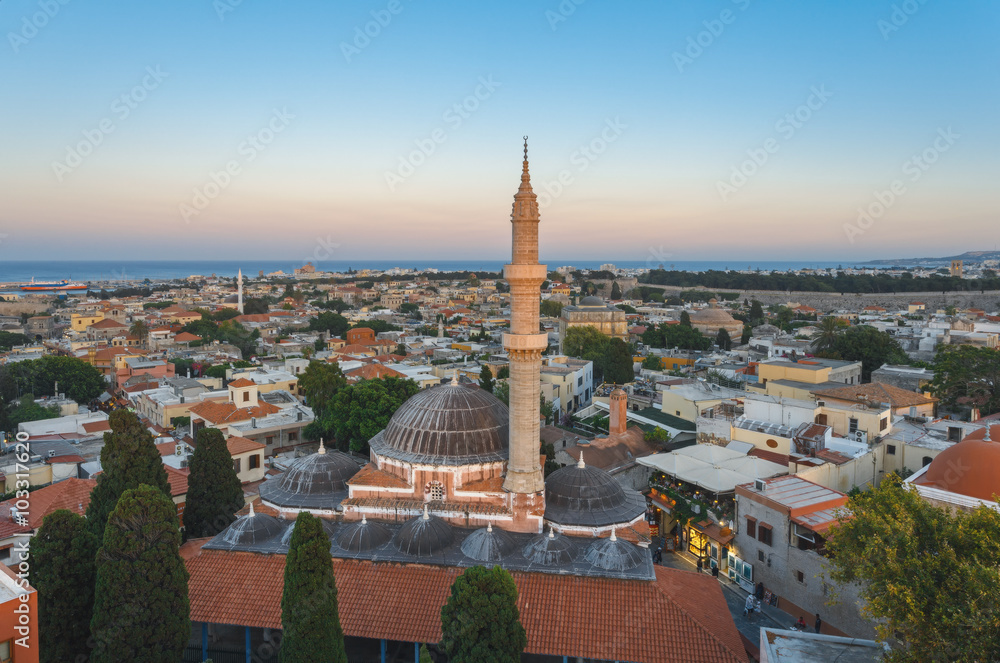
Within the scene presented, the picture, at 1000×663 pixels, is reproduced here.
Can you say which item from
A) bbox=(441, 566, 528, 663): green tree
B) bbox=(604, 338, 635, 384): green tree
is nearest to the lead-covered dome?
bbox=(441, 566, 528, 663): green tree

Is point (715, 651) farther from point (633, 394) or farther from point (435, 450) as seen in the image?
point (633, 394)

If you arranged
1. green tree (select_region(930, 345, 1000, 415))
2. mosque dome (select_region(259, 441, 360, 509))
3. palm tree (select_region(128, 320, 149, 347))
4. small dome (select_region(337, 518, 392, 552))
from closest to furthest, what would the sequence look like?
small dome (select_region(337, 518, 392, 552)) → mosque dome (select_region(259, 441, 360, 509)) → green tree (select_region(930, 345, 1000, 415)) → palm tree (select_region(128, 320, 149, 347))

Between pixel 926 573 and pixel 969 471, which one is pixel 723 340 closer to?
pixel 969 471

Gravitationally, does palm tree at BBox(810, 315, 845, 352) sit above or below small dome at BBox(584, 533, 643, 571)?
above

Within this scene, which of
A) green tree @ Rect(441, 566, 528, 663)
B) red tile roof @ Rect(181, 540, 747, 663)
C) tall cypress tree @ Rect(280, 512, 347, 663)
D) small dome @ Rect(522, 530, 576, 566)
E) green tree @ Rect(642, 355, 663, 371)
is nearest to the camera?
green tree @ Rect(441, 566, 528, 663)

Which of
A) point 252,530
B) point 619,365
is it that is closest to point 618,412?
point 619,365

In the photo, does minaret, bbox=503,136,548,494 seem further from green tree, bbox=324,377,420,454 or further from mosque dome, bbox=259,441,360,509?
green tree, bbox=324,377,420,454

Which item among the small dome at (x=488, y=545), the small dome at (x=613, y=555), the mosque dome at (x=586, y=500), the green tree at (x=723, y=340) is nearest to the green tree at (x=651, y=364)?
the green tree at (x=723, y=340)

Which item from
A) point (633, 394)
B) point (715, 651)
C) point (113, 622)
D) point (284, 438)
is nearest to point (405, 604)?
point (113, 622)
